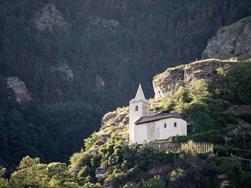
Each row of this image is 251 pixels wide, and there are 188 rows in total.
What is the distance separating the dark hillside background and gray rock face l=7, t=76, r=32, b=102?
946mm

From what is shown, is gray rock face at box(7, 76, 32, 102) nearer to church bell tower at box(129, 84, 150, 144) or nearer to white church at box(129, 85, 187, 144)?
church bell tower at box(129, 84, 150, 144)

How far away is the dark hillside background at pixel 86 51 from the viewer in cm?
15062

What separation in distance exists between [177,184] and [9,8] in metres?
86.1

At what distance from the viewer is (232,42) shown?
14412 cm

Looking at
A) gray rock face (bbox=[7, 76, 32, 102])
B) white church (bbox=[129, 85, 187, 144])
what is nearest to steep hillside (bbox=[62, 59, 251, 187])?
white church (bbox=[129, 85, 187, 144])

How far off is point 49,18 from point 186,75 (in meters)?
60.7

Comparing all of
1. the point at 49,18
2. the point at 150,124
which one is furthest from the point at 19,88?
the point at 150,124

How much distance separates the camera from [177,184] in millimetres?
98500

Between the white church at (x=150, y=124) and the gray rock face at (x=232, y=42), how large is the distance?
91.7 feet

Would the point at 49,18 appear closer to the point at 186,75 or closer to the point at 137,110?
the point at 186,75

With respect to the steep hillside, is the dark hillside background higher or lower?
higher

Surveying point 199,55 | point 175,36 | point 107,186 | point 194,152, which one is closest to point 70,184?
point 107,186

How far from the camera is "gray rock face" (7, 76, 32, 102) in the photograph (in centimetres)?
15562

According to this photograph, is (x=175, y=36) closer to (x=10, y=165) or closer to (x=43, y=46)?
(x=43, y=46)
